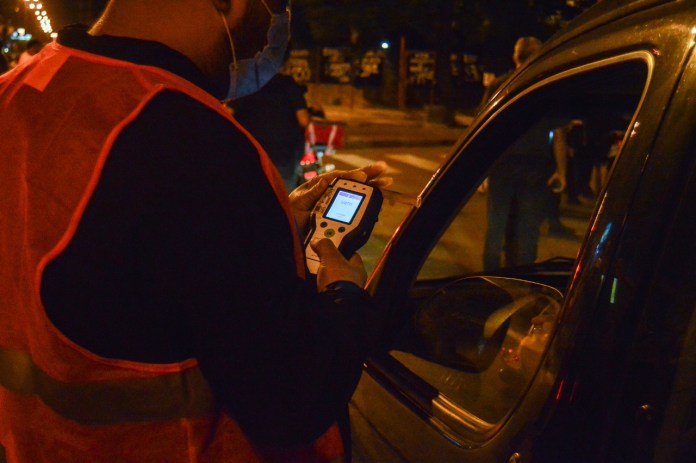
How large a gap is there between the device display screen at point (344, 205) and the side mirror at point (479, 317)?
588mm

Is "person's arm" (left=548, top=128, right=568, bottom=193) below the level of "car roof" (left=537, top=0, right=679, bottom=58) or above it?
below

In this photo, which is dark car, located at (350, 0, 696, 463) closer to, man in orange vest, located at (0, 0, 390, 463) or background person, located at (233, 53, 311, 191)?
man in orange vest, located at (0, 0, 390, 463)

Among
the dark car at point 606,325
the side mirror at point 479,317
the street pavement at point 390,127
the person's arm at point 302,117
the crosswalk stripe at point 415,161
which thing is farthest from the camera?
the street pavement at point 390,127

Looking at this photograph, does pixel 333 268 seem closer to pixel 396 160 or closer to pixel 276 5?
pixel 276 5

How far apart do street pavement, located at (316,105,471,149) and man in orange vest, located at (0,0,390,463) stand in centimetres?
1455

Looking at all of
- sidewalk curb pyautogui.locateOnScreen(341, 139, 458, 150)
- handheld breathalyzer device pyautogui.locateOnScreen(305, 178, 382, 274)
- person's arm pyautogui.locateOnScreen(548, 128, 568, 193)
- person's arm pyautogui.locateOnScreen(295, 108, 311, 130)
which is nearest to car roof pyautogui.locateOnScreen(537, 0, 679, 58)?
handheld breathalyzer device pyautogui.locateOnScreen(305, 178, 382, 274)

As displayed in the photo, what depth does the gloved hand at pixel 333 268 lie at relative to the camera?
138 cm

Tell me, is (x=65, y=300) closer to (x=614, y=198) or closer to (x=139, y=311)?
(x=139, y=311)

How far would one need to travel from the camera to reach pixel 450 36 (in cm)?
2195

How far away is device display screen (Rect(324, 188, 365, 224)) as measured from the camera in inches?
66.1

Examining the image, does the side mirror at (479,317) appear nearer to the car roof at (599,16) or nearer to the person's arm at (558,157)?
the car roof at (599,16)

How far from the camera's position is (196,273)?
40.3 inches

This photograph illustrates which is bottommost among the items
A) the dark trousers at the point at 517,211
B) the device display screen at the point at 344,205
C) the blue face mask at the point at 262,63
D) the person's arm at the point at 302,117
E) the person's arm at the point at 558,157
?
the dark trousers at the point at 517,211

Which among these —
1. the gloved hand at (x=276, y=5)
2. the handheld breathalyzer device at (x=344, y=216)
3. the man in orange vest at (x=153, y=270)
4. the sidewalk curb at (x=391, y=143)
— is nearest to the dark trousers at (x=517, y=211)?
the handheld breathalyzer device at (x=344, y=216)
